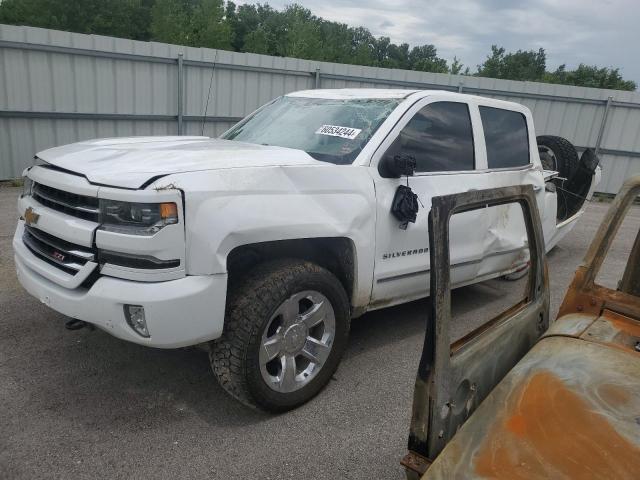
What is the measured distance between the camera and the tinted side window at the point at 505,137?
4367 mm

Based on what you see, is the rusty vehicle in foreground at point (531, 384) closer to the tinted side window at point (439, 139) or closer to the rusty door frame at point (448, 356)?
the rusty door frame at point (448, 356)

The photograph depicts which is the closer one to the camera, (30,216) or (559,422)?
(559,422)

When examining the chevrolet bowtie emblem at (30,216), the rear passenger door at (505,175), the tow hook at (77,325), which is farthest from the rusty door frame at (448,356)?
the chevrolet bowtie emblem at (30,216)

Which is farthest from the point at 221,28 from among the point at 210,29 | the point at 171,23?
the point at 171,23

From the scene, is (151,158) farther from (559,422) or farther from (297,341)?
(559,422)

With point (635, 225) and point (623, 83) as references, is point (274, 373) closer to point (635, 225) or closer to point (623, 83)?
point (635, 225)

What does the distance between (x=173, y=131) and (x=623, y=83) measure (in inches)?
1916

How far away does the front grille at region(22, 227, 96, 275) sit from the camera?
2.61 metres

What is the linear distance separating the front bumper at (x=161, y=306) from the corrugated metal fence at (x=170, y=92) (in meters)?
5.01

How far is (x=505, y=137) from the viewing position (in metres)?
4.61

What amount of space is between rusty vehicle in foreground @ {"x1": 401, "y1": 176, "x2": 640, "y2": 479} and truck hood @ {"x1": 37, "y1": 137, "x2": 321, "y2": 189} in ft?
4.79

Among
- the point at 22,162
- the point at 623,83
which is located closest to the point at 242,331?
the point at 22,162

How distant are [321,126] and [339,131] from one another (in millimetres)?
203

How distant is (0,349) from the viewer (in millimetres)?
3480
